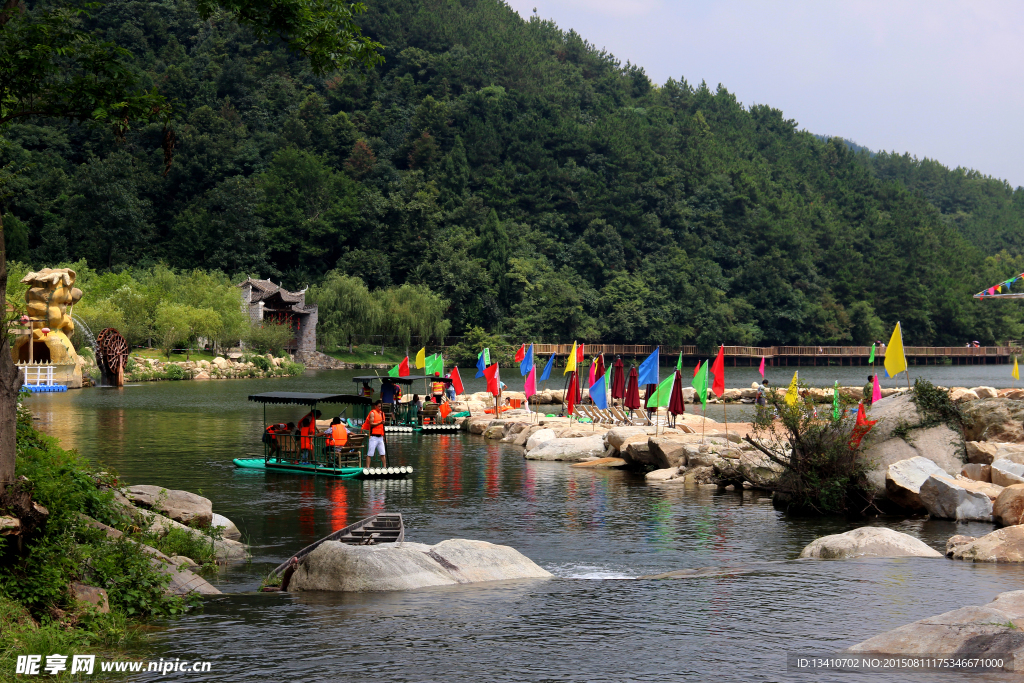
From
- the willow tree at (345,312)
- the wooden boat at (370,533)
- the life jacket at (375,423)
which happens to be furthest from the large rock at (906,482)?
the willow tree at (345,312)

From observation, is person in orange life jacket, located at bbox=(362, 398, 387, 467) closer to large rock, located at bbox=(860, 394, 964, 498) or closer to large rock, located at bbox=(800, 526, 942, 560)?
large rock, located at bbox=(860, 394, 964, 498)

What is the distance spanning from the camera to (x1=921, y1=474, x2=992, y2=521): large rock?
1992cm

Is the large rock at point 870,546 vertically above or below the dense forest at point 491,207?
below

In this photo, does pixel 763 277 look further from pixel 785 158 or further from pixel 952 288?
pixel 785 158

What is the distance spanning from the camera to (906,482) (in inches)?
819

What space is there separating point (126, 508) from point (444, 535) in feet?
21.0

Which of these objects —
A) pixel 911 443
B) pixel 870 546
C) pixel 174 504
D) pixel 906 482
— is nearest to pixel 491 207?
pixel 911 443

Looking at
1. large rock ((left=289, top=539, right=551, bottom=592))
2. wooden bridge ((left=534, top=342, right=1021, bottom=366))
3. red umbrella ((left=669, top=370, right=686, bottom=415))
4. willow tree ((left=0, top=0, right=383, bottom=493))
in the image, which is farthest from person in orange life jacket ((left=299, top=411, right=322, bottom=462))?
wooden bridge ((left=534, top=342, right=1021, bottom=366))

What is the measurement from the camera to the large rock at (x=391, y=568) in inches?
522

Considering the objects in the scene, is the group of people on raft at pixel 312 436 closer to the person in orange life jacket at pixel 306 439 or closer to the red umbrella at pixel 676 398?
the person in orange life jacket at pixel 306 439

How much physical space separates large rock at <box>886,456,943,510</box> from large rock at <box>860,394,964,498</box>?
2.33 ft

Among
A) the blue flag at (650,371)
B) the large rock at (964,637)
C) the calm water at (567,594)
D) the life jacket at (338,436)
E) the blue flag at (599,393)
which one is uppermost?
the blue flag at (650,371)

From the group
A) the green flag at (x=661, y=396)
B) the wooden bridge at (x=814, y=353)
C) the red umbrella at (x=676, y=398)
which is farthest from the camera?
the wooden bridge at (x=814, y=353)

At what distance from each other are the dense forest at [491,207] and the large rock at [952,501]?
101 meters
